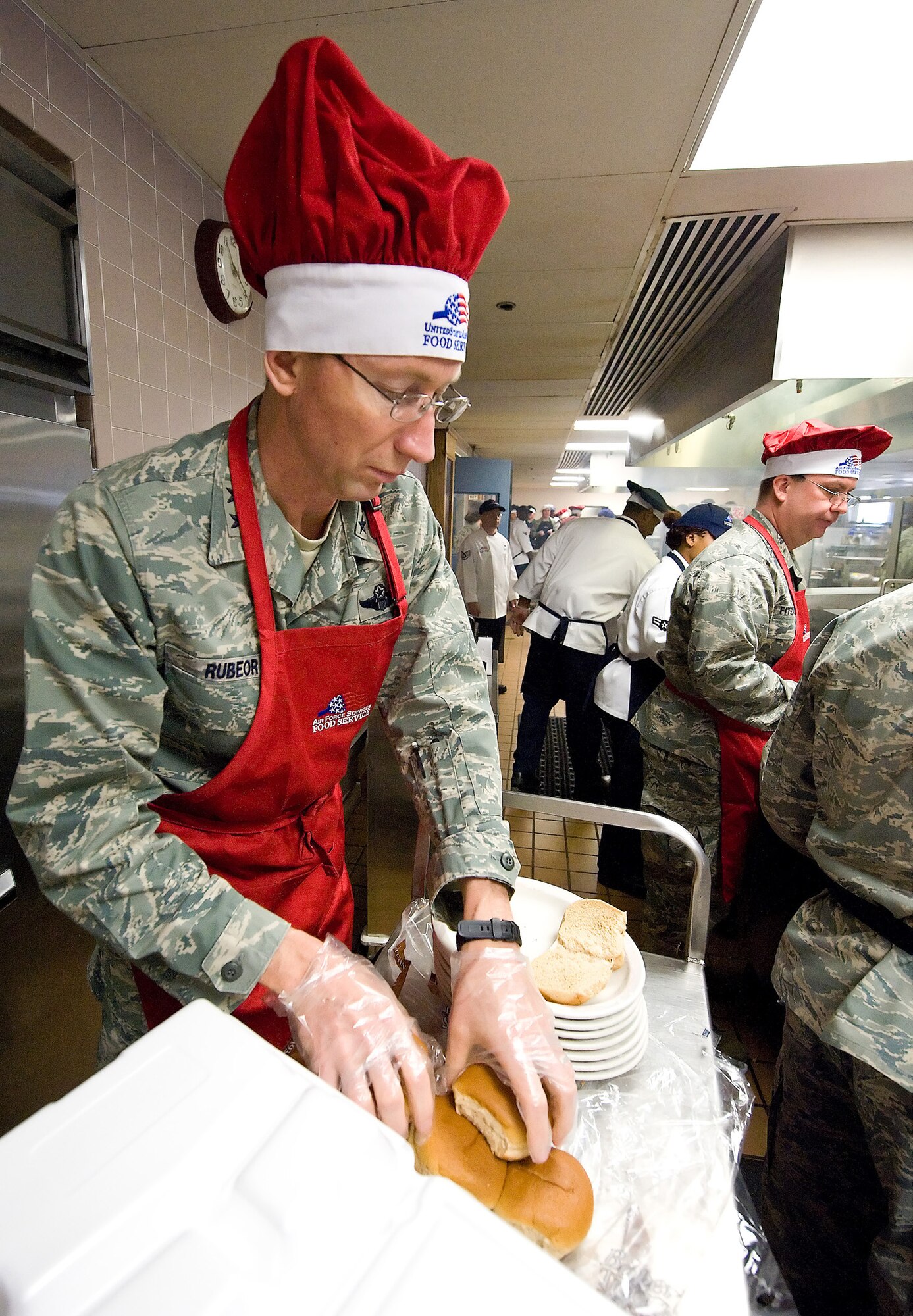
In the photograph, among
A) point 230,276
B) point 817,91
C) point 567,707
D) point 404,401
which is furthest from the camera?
point 567,707

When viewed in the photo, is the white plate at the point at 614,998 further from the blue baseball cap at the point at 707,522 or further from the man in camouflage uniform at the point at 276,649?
the blue baseball cap at the point at 707,522

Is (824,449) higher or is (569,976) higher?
(824,449)

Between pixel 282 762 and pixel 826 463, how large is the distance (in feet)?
7.93

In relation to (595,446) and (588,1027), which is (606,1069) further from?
(595,446)

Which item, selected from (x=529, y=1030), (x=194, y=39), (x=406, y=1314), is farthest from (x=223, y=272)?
(x=406, y=1314)

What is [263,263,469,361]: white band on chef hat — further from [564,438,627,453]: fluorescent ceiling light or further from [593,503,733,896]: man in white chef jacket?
[564,438,627,453]: fluorescent ceiling light

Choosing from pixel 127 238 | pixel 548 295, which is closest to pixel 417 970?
pixel 127 238

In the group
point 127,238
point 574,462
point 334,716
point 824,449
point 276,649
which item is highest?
point 574,462

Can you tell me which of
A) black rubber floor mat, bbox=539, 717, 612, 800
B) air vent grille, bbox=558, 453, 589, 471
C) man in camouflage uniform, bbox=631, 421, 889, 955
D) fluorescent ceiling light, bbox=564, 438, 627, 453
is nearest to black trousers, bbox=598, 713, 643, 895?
man in camouflage uniform, bbox=631, 421, 889, 955

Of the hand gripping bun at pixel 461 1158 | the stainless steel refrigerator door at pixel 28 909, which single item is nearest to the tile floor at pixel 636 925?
the hand gripping bun at pixel 461 1158

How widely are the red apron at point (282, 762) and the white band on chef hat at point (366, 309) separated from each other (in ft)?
0.68

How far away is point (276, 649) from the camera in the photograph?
3.03 ft

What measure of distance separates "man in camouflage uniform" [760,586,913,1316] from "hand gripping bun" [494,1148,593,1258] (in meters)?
0.70

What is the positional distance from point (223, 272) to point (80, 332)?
35.0 inches
